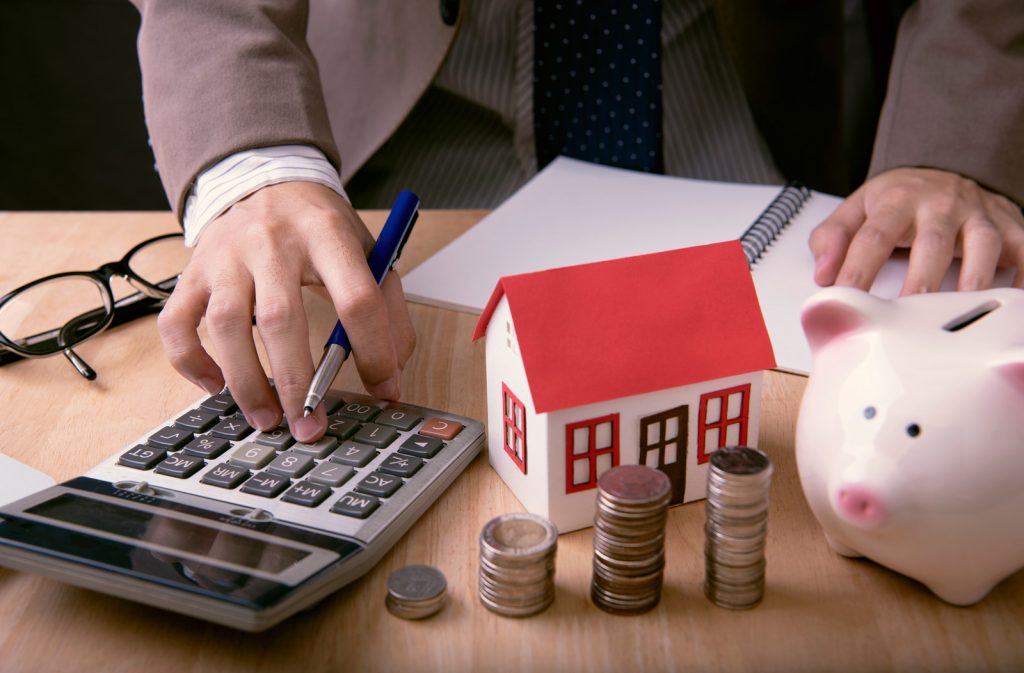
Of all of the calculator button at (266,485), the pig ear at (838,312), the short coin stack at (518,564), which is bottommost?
the calculator button at (266,485)

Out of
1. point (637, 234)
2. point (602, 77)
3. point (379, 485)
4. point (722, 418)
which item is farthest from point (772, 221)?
point (379, 485)

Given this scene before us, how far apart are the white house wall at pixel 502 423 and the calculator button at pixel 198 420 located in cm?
17

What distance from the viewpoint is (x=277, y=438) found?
53cm

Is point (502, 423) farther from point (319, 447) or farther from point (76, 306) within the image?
point (76, 306)

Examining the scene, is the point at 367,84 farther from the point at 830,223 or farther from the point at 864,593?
the point at 864,593

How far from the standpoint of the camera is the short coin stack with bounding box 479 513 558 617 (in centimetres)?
41

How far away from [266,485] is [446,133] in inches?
32.6

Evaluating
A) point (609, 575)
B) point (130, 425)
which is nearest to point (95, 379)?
point (130, 425)

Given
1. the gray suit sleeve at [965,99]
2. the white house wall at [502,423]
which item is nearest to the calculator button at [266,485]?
the white house wall at [502,423]

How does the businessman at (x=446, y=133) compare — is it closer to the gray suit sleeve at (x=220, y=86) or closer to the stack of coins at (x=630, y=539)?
the gray suit sleeve at (x=220, y=86)

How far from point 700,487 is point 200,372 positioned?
0.33m

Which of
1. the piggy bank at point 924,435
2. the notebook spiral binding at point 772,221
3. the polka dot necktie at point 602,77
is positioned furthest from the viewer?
the polka dot necktie at point 602,77

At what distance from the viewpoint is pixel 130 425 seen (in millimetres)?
603

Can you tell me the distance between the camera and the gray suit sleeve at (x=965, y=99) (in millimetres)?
828
